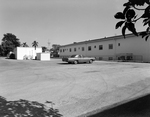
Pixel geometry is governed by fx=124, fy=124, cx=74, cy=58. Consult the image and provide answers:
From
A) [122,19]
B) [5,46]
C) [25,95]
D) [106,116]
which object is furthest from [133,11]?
[5,46]

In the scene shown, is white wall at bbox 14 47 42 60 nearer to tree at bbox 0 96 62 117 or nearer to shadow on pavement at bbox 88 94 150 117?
tree at bbox 0 96 62 117

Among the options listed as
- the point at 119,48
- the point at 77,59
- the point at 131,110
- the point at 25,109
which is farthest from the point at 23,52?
the point at 131,110

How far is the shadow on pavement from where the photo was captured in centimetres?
355

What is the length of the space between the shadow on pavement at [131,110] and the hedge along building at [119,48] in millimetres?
21194

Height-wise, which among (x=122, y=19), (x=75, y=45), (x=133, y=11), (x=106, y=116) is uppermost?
(x=75, y=45)

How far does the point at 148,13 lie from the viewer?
197 centimetres

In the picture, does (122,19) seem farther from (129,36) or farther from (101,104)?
(129,36)

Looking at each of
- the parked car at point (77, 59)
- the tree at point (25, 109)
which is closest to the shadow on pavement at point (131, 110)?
the tree at point (25, 109)

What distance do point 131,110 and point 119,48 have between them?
82.3ft

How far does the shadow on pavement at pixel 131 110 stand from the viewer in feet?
11.6

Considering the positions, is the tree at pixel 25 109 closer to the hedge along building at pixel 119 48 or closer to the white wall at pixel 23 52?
the hedge along building at pixel 119 48

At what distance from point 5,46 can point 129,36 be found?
6810 centimetres

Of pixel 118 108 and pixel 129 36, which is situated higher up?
pixel 129 36

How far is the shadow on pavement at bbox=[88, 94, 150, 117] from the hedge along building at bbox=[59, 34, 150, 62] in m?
21.2
